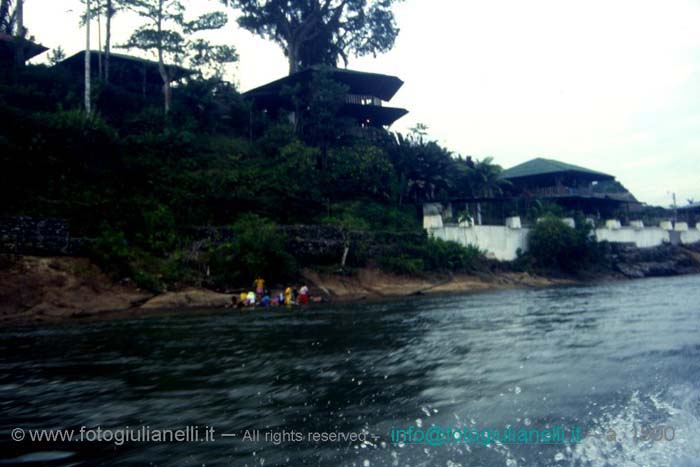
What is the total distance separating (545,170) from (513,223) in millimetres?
14521

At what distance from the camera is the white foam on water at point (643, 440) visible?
446cm

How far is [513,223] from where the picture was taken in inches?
1463

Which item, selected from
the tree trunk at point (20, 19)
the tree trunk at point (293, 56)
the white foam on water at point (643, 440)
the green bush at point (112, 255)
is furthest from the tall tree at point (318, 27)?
the white foam on water at point (643, 440)

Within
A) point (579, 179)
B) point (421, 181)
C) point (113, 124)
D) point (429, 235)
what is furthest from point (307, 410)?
point (579, 179)

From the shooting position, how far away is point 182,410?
620 centimetres

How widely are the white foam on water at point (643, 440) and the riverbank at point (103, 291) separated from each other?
689 inches

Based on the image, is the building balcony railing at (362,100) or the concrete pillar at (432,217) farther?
the building balcony railing at (362,100)

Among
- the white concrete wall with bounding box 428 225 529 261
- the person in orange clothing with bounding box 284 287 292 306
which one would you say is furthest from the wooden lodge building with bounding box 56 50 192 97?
the person in orange clothing with bounding box 284 287 292 306

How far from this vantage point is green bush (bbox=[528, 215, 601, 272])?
36.6m

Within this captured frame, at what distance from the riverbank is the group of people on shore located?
0.60 meters

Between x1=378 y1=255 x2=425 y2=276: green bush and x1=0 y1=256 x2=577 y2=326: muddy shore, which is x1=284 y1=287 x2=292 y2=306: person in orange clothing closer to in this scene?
x1=0 y1=256 x2=577 y2=326: muddy shore

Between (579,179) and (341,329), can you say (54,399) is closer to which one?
(341,329)

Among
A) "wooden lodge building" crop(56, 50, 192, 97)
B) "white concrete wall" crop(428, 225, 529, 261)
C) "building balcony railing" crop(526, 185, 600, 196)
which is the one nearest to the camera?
"white concrete wall" crop(428, 225, 529, 261)

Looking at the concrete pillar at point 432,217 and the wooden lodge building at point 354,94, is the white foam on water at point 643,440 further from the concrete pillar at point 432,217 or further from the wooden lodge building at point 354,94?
the wooden lodge building at point 354,94
